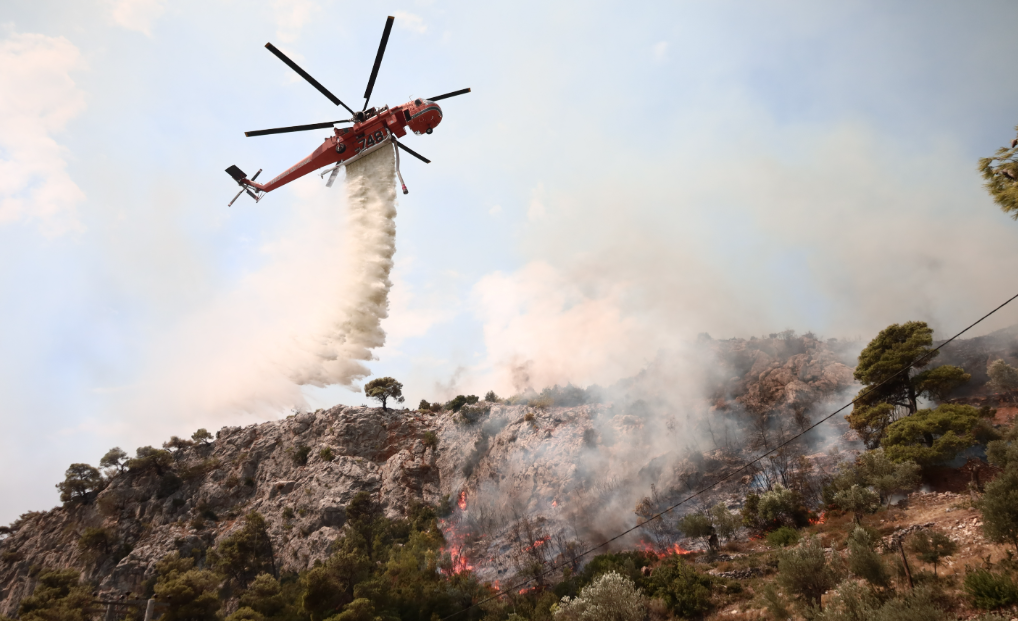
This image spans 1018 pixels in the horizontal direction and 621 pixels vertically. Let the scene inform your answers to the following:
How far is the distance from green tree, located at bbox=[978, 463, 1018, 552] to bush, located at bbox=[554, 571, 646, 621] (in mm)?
17300

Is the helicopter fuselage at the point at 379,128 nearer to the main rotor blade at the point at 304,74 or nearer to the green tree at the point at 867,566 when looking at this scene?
the main rotor blade at the point at 304,74

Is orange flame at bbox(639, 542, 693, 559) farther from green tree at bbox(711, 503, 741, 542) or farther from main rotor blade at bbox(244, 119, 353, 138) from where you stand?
main rotor blade at bbox(244, 119, 353, 138)

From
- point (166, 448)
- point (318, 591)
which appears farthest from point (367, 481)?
point (166, 448)

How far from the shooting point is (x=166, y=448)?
8431cm

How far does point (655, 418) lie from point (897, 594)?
49.0m

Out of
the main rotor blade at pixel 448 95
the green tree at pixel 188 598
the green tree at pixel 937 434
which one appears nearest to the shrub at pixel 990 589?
the green tree at pixel 937 434

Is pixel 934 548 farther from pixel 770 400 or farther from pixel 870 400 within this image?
pixel 770 400

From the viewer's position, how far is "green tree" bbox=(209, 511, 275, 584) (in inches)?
2283

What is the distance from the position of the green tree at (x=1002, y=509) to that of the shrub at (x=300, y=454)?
262 ft

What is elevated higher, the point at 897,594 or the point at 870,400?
the point at 870,400

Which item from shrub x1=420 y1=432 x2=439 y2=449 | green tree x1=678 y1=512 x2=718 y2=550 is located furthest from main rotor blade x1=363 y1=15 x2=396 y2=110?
shrub x1=420 y1=432 x2=439 y2=449

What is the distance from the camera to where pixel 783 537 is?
3678 cm

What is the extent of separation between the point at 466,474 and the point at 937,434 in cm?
5471

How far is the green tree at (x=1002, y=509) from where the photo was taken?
19.5 metres
